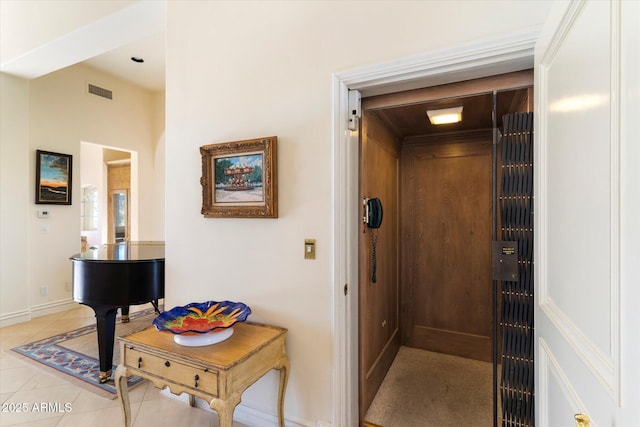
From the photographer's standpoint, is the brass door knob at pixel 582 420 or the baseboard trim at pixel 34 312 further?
the baseboard trim at pixel 34 312

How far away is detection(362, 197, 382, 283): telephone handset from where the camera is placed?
192cm

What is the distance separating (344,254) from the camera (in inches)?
66.9

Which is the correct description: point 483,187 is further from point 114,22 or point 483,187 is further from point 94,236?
point 94,236

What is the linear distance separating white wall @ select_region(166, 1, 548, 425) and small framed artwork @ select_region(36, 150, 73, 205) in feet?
10.0

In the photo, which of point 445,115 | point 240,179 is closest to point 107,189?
point 240,179

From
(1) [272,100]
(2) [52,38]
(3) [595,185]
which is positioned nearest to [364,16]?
(1) [272,100]

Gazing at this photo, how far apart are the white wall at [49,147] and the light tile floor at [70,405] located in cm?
146

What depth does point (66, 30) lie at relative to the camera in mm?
2822

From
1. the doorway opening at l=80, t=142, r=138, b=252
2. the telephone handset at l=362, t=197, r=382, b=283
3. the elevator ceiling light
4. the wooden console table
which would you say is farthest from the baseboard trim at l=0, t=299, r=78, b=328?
the elevator ceiling light

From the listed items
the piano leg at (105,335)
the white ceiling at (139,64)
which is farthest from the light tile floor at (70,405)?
the white ceiling at (139,64)

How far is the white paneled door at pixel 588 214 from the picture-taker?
1.84 feet

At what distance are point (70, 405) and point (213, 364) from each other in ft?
5.30

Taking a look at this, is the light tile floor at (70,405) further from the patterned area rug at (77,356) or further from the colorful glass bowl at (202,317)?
the colorful glass bowl at (202,317)

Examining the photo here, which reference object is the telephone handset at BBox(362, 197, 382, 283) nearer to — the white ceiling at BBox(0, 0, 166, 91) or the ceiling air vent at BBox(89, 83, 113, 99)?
the white ceiling at BBox(0, 0, 166, 91)
